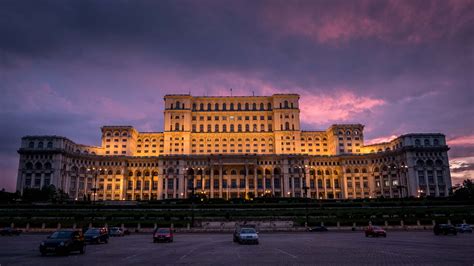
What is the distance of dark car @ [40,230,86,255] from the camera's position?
21969 millimetres

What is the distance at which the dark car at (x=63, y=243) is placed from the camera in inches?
865

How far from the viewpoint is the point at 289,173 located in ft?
450

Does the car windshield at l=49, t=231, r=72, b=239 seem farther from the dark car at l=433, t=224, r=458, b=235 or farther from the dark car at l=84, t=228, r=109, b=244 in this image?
the dark car at l=433, t=224, r=458, b=235

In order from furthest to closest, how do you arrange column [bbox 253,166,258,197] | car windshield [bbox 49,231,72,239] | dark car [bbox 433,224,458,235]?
column [bbox 253,166,258,197] → dark car [bbox 433,224,458,235] → car windshield [bbox 49,231,72,239]

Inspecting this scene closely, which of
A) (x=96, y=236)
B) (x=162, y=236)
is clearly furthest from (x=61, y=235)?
(x=162, y=236)

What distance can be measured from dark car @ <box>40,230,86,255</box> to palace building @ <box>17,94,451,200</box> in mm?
99548

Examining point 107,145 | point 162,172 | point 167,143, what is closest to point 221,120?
point 167,143

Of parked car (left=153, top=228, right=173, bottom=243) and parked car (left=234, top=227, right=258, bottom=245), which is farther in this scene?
parked car (left=153, top=228, right=173, bottom=243)

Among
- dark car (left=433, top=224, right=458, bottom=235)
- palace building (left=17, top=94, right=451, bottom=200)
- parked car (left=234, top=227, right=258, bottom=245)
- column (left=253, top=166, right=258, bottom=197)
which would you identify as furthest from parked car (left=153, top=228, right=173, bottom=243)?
column (left=253, top=166, right=258, bottom=197)

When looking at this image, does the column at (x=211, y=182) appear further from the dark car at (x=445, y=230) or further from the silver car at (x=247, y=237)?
the silver car at (x=247, y=237)

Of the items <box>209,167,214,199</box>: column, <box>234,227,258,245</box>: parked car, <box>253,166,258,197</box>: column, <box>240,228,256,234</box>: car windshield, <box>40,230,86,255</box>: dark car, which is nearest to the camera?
<box>40,230,86,255</box>: dark car

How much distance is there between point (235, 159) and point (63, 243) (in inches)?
4480

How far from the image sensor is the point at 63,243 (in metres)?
22.2

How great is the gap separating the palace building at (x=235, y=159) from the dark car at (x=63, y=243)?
9955 cm
